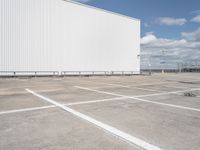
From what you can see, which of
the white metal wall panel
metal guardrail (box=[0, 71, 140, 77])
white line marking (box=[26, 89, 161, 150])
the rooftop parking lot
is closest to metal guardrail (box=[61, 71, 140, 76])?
metal guardrail (box=[0, 71, 140, 77])

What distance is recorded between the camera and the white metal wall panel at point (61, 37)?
74.0 feet

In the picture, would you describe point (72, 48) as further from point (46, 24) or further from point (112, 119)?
point (112, 119)

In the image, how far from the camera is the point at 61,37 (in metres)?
26.2

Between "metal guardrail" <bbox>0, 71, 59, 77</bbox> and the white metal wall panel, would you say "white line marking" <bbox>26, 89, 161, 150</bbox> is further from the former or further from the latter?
the white metal wall panel

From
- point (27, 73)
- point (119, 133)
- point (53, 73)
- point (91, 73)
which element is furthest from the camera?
point (91, 73)

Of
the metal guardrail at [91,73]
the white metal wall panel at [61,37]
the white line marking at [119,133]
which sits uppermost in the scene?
the white metal wall panel at [61,37]

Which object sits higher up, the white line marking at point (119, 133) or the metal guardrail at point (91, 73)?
the metal guardrail at point (91, 73)

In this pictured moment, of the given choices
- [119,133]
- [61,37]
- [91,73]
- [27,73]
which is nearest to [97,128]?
[119,133]

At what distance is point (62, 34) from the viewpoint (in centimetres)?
2625

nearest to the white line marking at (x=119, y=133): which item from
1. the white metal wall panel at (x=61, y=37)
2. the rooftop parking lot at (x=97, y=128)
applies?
the rooftop parking lot at (x=97, y=128)

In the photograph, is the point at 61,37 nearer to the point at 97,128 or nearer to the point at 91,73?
the point at 91,73

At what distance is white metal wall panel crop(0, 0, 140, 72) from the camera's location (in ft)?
74.0

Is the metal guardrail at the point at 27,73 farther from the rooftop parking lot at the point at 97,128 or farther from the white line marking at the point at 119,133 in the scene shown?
the white line marking at the point at 119,133

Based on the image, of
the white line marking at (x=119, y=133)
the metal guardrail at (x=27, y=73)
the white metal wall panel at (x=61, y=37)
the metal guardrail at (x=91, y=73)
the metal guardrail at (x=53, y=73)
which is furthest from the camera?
the metal guardrail at (x=91, y=73)
